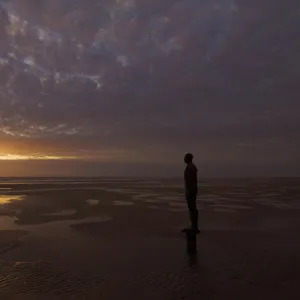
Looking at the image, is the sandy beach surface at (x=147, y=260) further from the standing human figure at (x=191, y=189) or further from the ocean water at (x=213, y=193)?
the ocean water at (x=213, y=193)

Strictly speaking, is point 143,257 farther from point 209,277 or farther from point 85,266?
point 209,277

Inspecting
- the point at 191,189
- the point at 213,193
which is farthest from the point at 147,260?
the point at 213,193

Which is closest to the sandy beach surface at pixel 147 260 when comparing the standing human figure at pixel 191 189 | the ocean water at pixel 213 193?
the standing human figure at pixel 191 189

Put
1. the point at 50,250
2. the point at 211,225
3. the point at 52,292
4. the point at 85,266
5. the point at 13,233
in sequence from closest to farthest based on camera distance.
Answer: the point at 52,292 → the point at 85,266 → the point at 50,250 → the point at 13,233 → the point at 211,225

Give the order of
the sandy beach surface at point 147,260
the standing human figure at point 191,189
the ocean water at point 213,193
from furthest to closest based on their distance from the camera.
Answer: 1. the ocean water at point 213,193
2. the standing human figure at point 191,189
3. the sandy beach surface at point 147,260

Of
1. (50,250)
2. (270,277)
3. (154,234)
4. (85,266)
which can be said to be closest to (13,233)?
(50,250)

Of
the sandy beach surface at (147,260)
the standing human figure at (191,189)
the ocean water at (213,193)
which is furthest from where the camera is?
the ocean water at (213,193)

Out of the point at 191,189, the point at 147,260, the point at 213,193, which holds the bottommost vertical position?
the point at 147,260

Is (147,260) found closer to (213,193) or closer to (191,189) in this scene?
(191,189)

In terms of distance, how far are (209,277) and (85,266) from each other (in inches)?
114

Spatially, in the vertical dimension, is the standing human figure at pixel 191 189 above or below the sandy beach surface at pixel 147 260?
above

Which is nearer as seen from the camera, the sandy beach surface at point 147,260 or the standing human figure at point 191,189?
the sandy beach surface at point 147,260

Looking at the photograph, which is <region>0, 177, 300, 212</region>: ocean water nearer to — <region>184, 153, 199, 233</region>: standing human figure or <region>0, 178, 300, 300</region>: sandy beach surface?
<region>0, 178, 300, 300</region>: sandy beach surface

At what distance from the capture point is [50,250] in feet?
36.4
